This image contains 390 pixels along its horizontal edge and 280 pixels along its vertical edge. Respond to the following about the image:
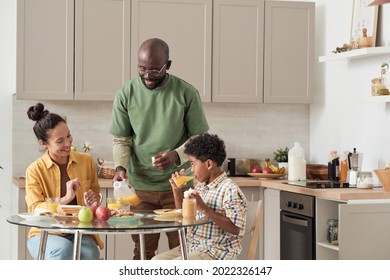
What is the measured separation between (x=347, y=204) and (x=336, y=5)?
2.19m

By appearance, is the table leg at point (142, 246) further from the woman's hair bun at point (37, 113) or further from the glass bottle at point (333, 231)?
the glass bottle at point (333, 231)

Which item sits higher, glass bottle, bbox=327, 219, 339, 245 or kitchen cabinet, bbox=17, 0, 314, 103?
kitchen cabinet, bbox=17, 0, 314, 103

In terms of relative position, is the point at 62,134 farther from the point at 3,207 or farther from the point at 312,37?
the point at 312,37

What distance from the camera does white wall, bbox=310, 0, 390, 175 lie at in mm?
5254

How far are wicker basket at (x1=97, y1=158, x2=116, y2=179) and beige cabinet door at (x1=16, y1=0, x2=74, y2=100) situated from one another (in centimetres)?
53

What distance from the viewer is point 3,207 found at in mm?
5859

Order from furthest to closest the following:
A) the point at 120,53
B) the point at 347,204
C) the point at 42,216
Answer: the point at 120,53 → the point at 347,204 → the point at 42,216

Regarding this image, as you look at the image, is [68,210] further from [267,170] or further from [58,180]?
[267,170]

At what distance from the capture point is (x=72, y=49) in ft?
18.3

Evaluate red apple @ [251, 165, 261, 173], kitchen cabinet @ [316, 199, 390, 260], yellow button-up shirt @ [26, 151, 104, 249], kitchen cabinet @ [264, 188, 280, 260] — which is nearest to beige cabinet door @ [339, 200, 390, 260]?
kitchen cabinet @ [316, 199, 390, 260]

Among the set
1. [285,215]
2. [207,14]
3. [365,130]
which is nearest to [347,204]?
[285,215]

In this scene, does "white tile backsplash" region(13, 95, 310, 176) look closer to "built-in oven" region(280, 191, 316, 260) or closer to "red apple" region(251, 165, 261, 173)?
"red apple" region(251, 165, 261, 173)

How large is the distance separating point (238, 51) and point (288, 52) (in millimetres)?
400

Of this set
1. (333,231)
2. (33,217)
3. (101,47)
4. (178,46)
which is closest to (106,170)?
(101,47)
